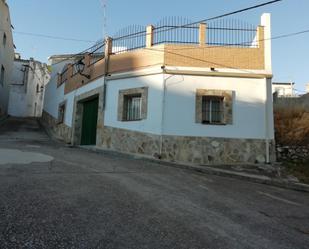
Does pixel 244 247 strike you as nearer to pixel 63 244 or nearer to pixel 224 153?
pixel 63 244

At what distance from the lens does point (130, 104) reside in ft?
43.5

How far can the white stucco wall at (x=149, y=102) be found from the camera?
11.9 meters

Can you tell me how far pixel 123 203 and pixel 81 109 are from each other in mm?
12286

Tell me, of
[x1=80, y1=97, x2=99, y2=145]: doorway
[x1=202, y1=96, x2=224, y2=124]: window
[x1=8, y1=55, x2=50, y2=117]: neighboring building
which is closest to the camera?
[x1=202, y1=96, x2=224, y2=124]: window

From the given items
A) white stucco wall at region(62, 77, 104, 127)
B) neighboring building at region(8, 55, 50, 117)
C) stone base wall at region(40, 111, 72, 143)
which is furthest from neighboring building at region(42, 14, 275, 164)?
neighboring building at region(8, 55, 50, 117)

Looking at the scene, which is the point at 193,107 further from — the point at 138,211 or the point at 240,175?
the point at 138,211

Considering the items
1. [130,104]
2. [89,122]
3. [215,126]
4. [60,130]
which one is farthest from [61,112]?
[215,126]

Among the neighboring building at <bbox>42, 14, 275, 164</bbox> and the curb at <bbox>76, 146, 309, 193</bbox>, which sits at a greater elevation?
the neighboring building at <bbox>42, 14, 275, 164</bbox>

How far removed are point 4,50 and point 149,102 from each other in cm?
1935

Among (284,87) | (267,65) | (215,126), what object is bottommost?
(215,126)

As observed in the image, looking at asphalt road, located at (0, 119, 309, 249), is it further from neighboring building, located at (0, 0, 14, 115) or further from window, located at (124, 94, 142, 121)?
neighboring building, located at (0, 0, 14, 115)

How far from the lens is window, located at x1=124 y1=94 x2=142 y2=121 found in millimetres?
12895

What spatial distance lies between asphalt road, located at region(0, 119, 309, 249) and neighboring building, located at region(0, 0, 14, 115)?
19.9 meters

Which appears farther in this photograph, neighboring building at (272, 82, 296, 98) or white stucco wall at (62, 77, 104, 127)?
neighboring building at (272, 82, 296, 98)
